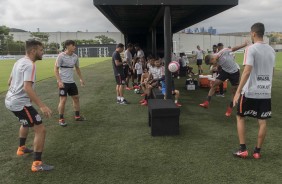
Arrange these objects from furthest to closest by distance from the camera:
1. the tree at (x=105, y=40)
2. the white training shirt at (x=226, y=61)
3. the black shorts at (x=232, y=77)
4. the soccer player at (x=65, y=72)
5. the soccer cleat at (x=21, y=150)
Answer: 1. the tree at (x=105, y=40)
2. the black shorts at (x=232, y=77)
3. the white training shirt at (x=226, y=61)
4. the soccer player at (x=65, y=72)
5. the soccer cleat at (x=21, y=150)

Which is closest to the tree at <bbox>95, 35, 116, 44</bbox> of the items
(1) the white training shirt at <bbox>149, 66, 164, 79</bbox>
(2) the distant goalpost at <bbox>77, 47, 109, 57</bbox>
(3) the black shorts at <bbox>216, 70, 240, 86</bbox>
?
(2) the distant goalpost at <bbox>77, 47, 109, 57</bbox>

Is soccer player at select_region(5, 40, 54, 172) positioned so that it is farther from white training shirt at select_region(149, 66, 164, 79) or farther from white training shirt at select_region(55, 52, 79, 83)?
white training shirt at select_region(149, 66, 164, 79)

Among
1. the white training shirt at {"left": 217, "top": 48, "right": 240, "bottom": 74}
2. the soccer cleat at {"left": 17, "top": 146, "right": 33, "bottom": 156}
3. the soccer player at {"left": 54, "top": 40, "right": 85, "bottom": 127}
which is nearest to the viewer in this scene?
the soccer cleat at {"left": 17, "top": 146, "right": 33, "bottom": 156}

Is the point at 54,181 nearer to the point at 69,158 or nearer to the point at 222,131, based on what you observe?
the point at 69,158

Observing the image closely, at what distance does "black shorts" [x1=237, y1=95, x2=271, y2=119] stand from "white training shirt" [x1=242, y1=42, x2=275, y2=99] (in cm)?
6

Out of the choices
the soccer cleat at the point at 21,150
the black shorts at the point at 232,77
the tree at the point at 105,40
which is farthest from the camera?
the tree at the point at 105,40

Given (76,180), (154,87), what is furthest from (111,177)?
(154,87)

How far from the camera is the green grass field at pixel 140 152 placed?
3.77m

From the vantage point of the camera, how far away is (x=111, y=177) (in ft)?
12.4

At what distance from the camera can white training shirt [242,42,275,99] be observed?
3.96 m

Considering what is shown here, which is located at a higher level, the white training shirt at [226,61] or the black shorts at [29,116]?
the white training shirt at [226,61]

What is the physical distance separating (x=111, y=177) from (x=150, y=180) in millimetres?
531

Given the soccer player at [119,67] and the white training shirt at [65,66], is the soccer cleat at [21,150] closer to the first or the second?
the white training shirt at [65,66]

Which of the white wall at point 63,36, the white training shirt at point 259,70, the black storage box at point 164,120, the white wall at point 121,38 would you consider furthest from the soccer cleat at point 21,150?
the white wall at point 63,36
